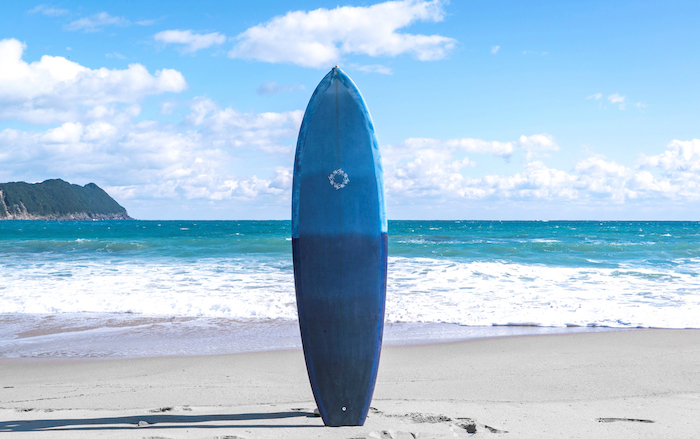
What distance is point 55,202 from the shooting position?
355 ft

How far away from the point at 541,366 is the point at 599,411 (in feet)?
3.61

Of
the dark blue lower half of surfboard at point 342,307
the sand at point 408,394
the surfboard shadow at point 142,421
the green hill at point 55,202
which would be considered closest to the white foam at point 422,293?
the sand at point 408,394

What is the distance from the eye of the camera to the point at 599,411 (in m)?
2.97

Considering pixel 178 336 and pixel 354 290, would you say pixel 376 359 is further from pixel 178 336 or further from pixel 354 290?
pixel 178 336

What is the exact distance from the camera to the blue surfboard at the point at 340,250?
2.95 meters

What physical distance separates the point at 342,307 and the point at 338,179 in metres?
0.79

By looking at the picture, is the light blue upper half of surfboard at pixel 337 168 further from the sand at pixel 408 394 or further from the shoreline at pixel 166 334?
the shoreline at pixel 166 334

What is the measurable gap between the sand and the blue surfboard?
30 cm

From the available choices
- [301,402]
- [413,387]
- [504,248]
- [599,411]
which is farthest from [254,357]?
[504,248]

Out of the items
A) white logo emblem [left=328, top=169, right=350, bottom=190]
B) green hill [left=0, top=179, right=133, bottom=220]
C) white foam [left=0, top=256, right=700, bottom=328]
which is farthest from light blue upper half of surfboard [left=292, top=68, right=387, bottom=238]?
green hill [left=0, top=179, right=133, bottom=220]

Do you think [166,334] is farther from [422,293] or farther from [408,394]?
[422,293]

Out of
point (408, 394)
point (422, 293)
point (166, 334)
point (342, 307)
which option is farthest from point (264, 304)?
point (342, 307)

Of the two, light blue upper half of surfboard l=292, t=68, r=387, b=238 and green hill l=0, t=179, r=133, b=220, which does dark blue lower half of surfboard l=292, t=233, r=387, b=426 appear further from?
green hill l=0, t=179, r=133, b=220

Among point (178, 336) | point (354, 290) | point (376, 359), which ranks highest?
point (354, 290)
